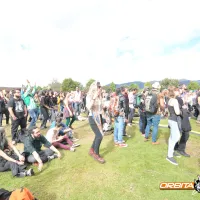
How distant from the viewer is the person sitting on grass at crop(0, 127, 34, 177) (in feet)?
12.9

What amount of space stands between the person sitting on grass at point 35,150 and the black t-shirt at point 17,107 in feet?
6.98

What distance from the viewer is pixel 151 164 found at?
4.44 m

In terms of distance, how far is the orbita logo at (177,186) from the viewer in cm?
344

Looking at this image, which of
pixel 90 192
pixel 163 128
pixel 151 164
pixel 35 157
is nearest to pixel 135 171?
pixel 151 164

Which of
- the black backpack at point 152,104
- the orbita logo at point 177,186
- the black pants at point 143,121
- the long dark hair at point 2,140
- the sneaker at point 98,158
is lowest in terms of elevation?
the orbita logo at point 177,186

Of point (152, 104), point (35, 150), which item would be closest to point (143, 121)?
point (152, 104)

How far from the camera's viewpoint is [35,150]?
4391 millimetres

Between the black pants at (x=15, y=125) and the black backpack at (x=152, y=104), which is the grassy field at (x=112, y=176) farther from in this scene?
the black pants at (x=15, y=125)

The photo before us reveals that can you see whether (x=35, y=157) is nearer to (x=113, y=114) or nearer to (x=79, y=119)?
(x=113, y=114)

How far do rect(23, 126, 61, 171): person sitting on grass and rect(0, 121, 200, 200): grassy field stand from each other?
0.20 meters

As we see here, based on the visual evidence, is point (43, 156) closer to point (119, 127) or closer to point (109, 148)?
point (109, 148)

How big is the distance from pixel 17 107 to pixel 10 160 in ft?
9.07

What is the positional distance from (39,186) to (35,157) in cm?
85

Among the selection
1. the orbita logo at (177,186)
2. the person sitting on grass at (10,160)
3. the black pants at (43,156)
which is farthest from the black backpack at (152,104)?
the person sitting on grass at (10,160)
